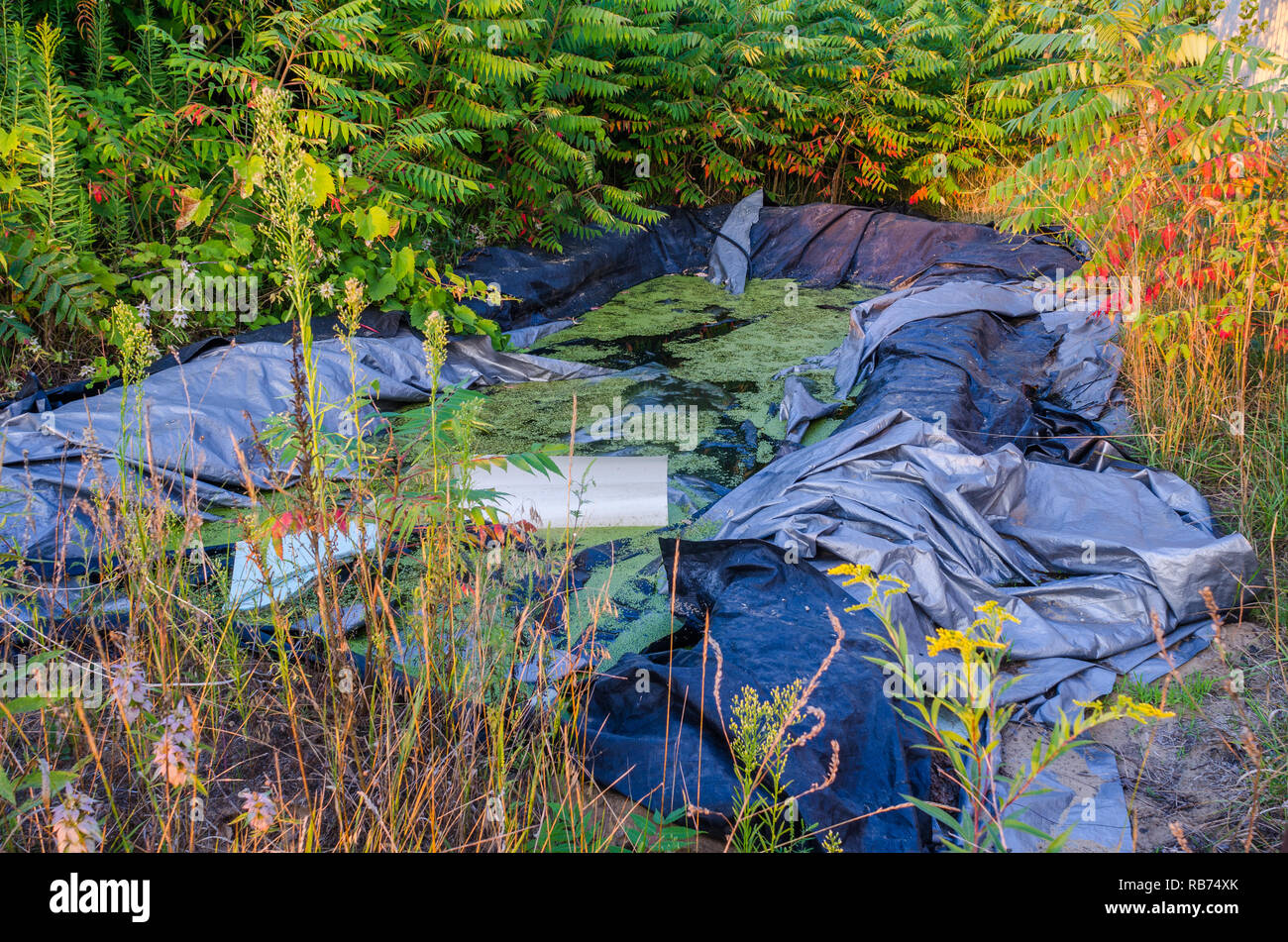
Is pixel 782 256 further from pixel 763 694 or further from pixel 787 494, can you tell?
pixel 763 694

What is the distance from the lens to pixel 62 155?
13.2 ft

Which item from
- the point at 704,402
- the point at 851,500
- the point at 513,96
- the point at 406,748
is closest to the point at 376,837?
the point at 406,748

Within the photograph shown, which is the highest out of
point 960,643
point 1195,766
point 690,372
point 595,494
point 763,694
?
point 690,372

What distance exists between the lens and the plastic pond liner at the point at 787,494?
2143 mm

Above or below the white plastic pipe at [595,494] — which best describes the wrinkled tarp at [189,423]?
above

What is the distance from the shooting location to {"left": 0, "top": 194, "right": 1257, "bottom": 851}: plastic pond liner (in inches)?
84.4

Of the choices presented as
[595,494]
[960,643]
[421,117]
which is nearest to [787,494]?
[595,494]

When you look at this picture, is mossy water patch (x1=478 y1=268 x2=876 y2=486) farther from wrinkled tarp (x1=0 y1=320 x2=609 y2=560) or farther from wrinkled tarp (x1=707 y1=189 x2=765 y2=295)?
wrinkled tarp (x1=0 y1=320 x2=609 y2=560)

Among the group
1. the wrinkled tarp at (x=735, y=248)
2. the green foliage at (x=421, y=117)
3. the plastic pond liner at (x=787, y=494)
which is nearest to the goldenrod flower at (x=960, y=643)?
the plastic pond liner at (x=787, y=494)

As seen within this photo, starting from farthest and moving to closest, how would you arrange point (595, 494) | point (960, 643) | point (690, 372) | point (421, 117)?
point (690, 372) < point (421, 117) < point (595, 494) < point (960, 643)

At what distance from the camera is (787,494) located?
3.25 metres

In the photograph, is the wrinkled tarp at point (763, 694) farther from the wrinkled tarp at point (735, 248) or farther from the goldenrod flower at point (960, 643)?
the wrinkled tarp at point (735, 248)

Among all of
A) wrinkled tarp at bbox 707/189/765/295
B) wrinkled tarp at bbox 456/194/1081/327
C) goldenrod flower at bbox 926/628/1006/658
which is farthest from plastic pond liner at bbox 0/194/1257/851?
wrinkled tarp at bbox 707/189/765/295
